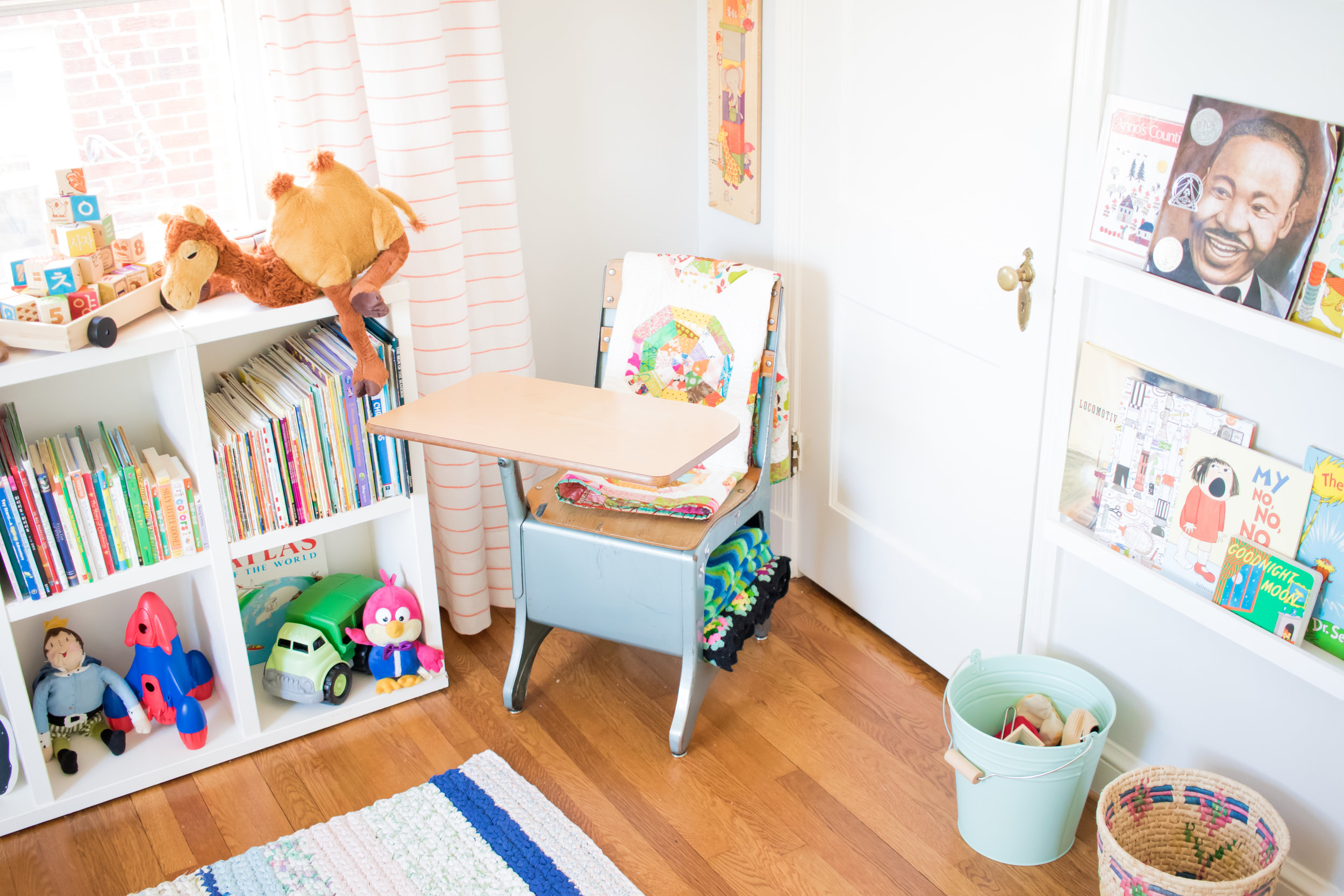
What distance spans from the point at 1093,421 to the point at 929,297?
422 millimetres

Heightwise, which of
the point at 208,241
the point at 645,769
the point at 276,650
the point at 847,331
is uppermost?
the point at 208,241

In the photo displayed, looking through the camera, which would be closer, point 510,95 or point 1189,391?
point 1189,391

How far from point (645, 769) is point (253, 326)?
3.49 feet

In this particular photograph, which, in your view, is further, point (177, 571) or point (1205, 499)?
point (177, 571)

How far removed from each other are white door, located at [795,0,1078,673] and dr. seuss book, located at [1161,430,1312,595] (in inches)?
12.1

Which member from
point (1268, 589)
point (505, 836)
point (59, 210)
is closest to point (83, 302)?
point (59, 210)

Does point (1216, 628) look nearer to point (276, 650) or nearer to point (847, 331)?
point (847, 331)

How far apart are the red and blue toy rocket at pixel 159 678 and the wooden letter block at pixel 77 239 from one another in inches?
25.1

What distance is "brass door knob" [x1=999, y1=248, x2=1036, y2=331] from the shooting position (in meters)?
1.89

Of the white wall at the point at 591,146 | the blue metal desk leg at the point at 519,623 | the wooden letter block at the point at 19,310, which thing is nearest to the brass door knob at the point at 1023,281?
the blue metal desk leg at the point at 519,623

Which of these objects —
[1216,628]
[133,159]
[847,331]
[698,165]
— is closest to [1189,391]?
[1216,628]

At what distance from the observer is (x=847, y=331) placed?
2373 millimetres

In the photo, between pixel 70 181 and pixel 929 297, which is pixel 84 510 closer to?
pixel 70 181

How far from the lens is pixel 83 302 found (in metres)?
1.81
